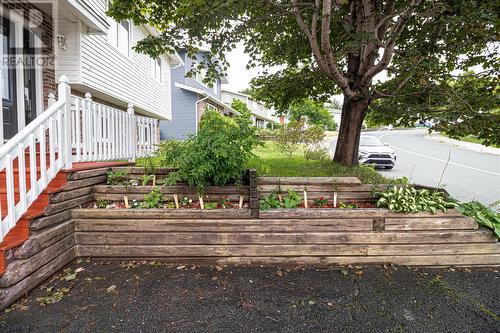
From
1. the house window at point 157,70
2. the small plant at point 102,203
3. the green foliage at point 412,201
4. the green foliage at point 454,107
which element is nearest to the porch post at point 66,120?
the small plant at point 102,203

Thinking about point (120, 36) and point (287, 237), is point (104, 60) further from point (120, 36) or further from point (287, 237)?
point (287, 237)

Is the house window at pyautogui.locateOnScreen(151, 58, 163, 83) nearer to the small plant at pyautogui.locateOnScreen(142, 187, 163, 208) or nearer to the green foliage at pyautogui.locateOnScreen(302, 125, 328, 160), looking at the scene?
the green foliage at pyautogui.locateOnScreen(302, 125, 328, 160)

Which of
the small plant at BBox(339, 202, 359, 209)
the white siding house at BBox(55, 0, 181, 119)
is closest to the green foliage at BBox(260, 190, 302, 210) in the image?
the small plant at BBox(339, 202, 359, 209)

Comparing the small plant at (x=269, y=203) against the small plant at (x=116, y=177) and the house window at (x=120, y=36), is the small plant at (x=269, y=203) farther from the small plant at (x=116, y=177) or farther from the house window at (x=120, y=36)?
the house window at (x=120, y=36)

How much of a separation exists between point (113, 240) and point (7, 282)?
1006mm

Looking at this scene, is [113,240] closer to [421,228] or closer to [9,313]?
[9,313]

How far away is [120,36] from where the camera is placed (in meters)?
8.45

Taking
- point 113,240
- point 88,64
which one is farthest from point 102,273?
point 88,64

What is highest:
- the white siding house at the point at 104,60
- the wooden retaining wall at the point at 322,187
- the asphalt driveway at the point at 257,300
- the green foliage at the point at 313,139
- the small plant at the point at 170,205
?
the white siding house at the point at 104,60

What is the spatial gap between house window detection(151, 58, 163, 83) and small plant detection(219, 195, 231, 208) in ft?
31.3

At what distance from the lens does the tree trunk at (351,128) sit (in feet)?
16.5

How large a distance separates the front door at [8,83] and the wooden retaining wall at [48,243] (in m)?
2.43

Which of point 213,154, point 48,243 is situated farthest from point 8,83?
point 213,154

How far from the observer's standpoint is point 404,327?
7.18 ft
